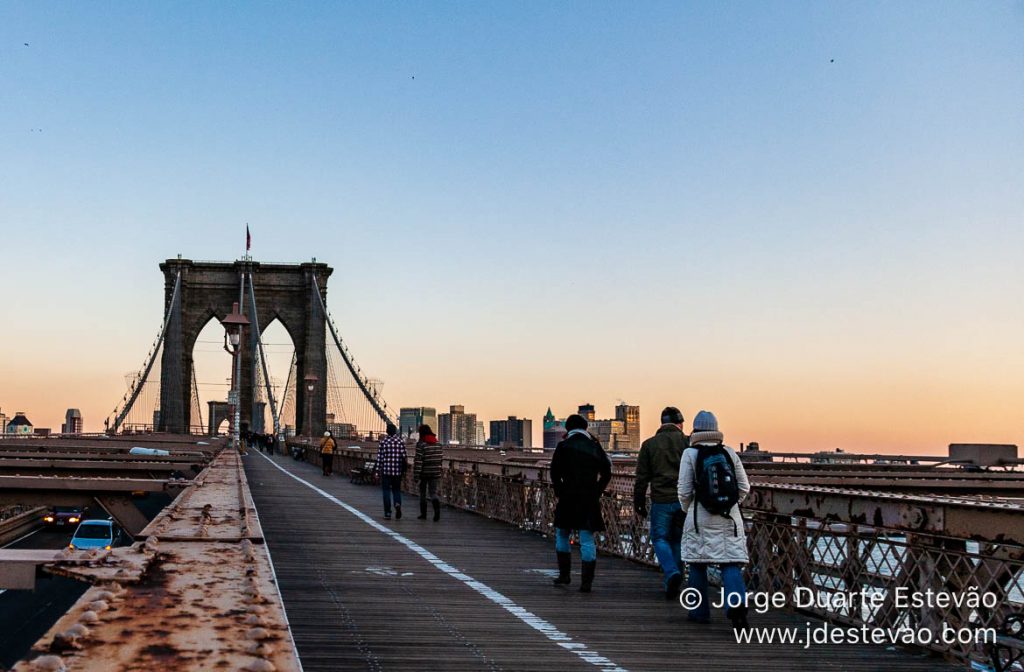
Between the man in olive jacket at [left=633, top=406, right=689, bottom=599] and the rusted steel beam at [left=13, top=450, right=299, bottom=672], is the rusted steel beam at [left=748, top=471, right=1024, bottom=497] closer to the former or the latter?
the man in olive jacket at [left=633, top=406, right=689, bottom=599]

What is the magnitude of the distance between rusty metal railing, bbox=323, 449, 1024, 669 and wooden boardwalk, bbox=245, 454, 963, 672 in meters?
0.26

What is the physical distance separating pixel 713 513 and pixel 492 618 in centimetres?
186

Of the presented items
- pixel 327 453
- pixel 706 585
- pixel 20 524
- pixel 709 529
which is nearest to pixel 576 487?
pixel 706 585

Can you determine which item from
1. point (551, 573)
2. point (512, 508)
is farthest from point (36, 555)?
point (512, 508)

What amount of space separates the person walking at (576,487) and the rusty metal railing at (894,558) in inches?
58.4

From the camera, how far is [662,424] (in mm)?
10648

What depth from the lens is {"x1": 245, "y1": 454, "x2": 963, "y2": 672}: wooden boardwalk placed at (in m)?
6.98

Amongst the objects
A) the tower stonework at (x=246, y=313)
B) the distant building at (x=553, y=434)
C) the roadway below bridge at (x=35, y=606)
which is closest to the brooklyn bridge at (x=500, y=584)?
the distant building at (x=553, y=434)

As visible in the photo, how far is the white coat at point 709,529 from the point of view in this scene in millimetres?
8281

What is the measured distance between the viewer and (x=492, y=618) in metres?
8.62

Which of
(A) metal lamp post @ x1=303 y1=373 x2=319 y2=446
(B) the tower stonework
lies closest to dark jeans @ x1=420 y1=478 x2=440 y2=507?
(A) metal lamp post @ x1=303 y1=373 x2=319 y2=446

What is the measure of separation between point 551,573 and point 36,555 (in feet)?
24.9

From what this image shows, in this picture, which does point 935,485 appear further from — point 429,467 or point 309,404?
point 309,404

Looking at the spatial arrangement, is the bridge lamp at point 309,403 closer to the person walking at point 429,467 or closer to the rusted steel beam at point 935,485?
the person walking at point 429,467
